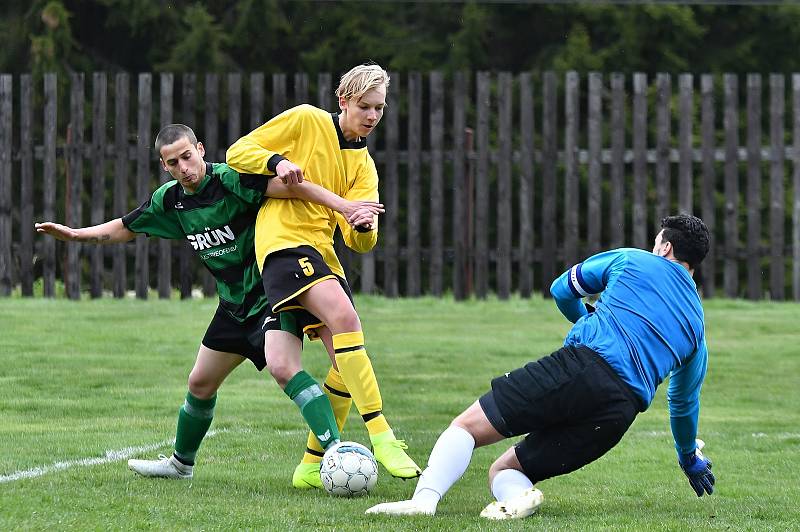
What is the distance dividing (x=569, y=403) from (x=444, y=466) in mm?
534

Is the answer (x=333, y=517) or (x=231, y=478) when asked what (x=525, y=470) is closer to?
(x=333, y=517)

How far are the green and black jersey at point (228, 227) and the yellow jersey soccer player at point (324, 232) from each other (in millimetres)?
85

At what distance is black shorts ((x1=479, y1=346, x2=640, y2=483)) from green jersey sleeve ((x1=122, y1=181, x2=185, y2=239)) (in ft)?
6.64

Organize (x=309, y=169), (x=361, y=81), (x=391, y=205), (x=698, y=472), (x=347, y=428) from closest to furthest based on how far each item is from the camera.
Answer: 1. (x=698, y=472)
2. (x=361, y=81)
3. (x=309, y=169)
4. (x=347, y=428)
5. (x=391, y=205)

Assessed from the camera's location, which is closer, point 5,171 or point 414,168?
point 414,168

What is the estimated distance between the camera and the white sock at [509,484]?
577 centimetres

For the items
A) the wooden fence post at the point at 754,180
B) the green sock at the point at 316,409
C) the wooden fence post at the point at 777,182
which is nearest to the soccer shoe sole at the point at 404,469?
the green sock at the point at 316,409

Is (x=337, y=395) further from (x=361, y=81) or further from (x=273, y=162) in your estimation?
(x=361, y=81)

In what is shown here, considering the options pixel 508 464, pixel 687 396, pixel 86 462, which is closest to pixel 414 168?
pixel 86 462

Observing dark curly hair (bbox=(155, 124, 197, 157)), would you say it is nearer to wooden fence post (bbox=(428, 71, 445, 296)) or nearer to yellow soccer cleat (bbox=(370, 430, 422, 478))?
yellow soccer cleat (bbox=(370, 430, 422, 478))

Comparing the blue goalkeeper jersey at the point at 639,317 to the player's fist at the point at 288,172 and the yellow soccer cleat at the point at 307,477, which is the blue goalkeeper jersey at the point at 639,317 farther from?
the yellow soccer cleat at the point at 307,477

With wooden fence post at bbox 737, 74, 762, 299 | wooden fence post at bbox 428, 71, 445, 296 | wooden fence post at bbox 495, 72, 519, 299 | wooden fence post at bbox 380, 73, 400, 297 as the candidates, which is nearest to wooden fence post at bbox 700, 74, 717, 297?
wooden fence post at bbox 737, 74, 762, 299

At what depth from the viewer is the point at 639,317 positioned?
571 cm

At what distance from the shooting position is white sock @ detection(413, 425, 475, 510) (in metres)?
5.62
